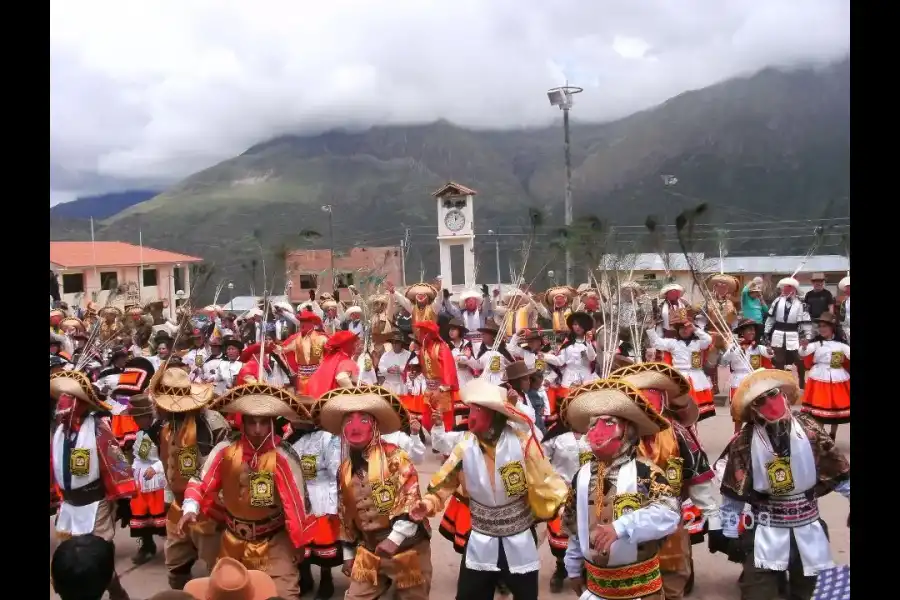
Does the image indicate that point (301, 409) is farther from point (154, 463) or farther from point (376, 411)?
point (154, 463)

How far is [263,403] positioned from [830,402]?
675 cm

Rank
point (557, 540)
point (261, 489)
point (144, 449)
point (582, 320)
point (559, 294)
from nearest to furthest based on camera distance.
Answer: point (261, 489), point (557, 540), point (144, 449), point (582, 320), point (559, 294)

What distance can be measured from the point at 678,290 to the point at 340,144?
131665 mm

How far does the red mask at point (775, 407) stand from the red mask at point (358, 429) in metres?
2.35

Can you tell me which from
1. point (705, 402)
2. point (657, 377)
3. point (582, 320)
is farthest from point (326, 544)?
point (705, 402)

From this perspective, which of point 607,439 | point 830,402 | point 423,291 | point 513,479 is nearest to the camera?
point 607,439

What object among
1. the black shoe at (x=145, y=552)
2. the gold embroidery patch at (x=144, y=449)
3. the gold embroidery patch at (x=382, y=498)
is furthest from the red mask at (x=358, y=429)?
the black shoe at (x=145, y=552)

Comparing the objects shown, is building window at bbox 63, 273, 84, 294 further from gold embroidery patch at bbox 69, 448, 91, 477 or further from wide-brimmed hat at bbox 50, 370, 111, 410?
gold embroidery patch at bbox 69, 448, 91, 477

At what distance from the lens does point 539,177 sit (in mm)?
96250

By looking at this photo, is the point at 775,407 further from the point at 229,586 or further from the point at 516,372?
the point at 229,586

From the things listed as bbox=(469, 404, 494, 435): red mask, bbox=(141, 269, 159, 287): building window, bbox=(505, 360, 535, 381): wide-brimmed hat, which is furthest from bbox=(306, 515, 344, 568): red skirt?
bbox=(141, 269, 159, 287): building window
